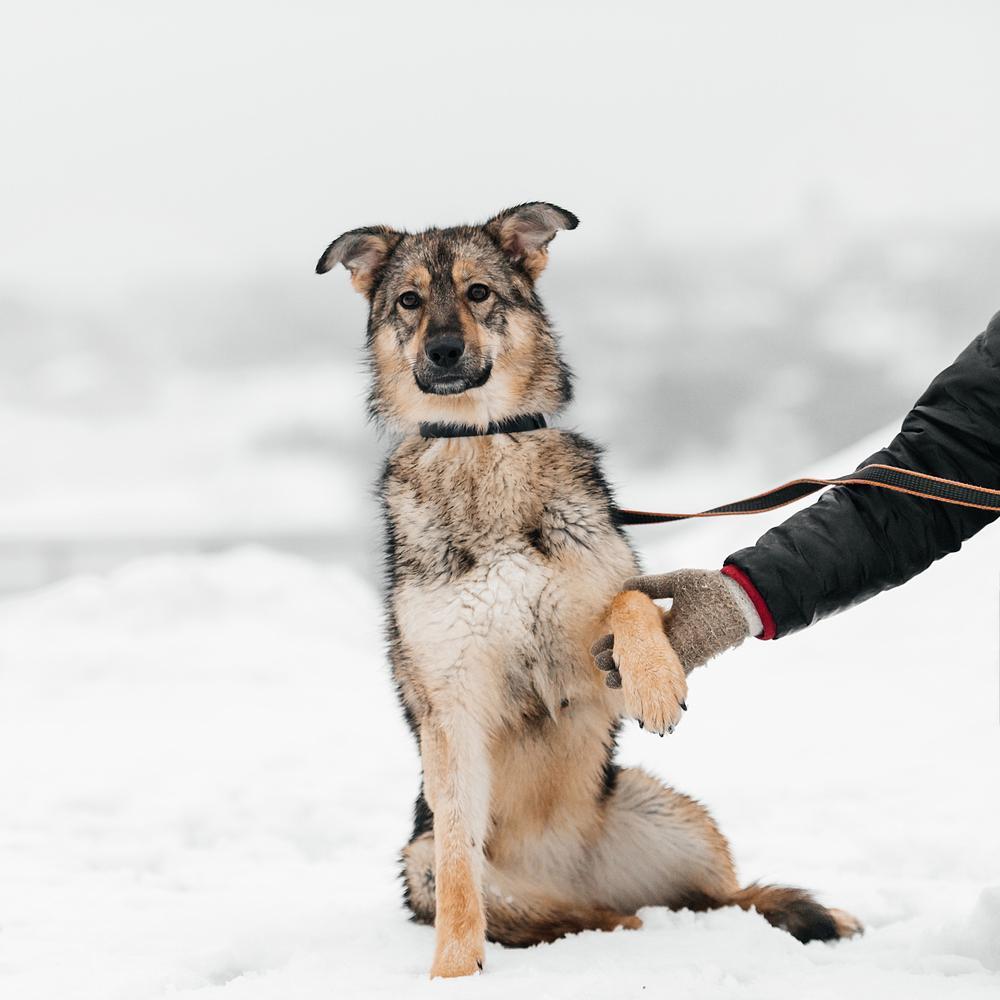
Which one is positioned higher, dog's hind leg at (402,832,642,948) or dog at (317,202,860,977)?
dog at (317,202,860,977)

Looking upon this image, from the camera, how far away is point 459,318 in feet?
12.8

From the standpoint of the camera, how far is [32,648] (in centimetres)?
929

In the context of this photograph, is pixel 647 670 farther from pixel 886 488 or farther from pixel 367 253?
pixel 367 253

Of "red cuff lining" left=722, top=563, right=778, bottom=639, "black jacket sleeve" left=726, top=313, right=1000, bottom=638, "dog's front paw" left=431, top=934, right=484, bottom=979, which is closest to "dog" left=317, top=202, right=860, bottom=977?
"dog's front paw" left=431, top=934, right=484, bottom=979

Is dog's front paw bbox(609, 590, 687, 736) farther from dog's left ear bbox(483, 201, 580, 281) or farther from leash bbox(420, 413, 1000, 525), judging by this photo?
dog's left ear bbox(483, 201, 580, 281)

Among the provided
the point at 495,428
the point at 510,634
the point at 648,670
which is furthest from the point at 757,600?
the point at 495,428

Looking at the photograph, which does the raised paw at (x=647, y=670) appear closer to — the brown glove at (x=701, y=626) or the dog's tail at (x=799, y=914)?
the brown glove at (x=701, y=626)

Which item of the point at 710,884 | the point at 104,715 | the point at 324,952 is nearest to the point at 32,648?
the point at 104,715

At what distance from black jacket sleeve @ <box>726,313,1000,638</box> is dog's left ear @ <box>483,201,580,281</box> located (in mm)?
1593

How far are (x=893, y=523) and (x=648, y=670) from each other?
94 cm

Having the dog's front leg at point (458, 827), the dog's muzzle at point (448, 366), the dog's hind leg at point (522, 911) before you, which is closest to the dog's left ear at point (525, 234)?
the dog's muzzle at point (448, 366)

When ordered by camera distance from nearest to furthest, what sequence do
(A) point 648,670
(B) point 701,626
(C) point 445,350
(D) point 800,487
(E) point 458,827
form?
(A) point 648,670, (B) point 701,626, (E) point 458,827, (D) point 800,487, (C) point 445,350

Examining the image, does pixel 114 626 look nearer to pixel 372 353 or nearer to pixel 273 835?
pixel 273 835

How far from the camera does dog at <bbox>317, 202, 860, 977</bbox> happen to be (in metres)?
3.39
